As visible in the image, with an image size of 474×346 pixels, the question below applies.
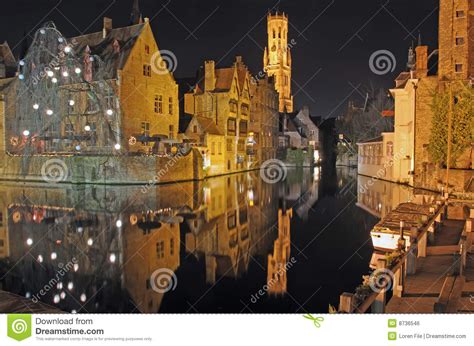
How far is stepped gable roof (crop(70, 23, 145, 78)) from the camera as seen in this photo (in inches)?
1220

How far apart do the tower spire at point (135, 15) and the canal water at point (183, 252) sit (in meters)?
20.9

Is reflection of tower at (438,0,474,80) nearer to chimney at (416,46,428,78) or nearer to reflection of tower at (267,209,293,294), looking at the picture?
chimney at (416,46,428,78)

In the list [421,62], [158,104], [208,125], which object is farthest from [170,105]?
[421,62]

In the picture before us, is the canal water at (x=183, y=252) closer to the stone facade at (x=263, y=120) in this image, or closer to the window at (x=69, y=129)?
the window at (x=69, y=129)

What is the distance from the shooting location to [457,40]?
2508 cm

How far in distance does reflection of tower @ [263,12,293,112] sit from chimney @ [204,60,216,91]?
42883mm

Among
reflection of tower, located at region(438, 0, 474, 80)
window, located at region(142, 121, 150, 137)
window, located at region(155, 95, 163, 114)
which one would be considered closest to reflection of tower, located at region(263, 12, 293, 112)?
window, located at region(155, 95, 163, 114)

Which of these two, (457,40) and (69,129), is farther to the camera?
(69,129)

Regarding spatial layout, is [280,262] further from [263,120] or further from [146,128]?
[263,120]

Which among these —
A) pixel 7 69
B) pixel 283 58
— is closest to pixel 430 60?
pixel 7 69

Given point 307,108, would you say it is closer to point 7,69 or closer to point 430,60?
point 430,60

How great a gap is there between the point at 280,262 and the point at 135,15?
32.4 m
